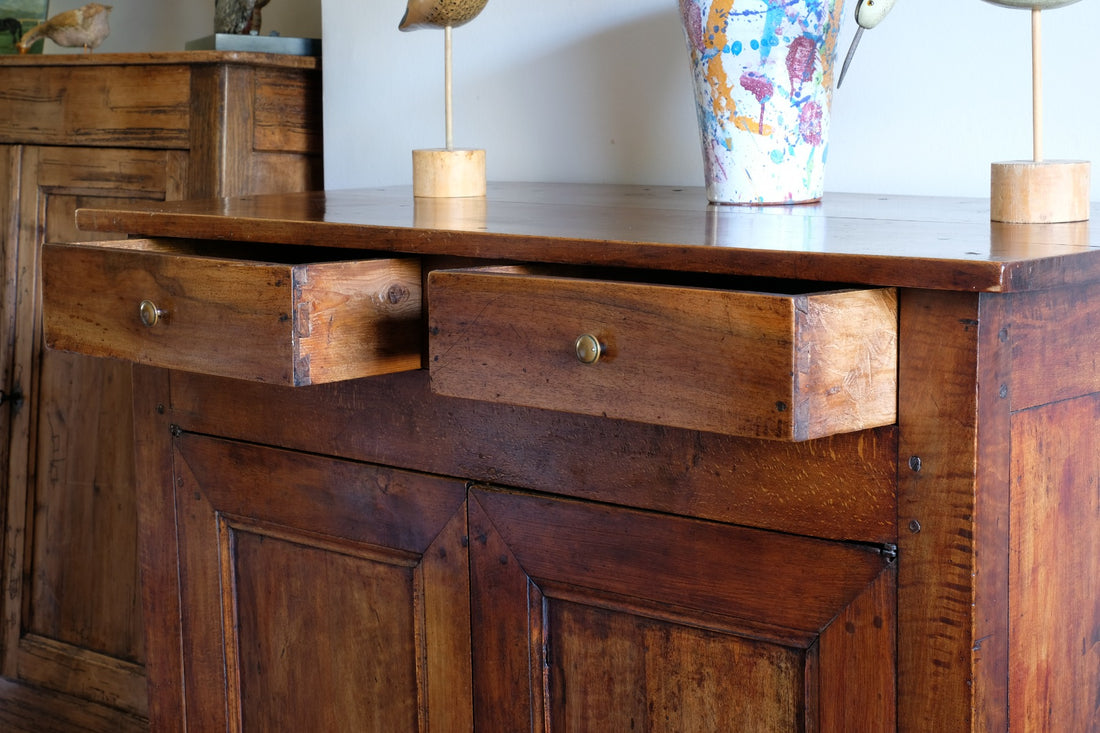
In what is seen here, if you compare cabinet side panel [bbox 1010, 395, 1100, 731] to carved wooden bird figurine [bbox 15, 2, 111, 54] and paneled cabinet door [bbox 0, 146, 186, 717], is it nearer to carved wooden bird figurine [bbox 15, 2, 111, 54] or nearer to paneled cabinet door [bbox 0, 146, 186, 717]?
paneled cabinet door [bbox 0, 146, 186, 717]

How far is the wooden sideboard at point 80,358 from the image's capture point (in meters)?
1.86

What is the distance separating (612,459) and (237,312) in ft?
1.09

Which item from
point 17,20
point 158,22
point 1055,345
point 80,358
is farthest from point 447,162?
point 158,22

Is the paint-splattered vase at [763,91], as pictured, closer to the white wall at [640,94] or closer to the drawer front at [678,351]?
the white wall at [640,94]

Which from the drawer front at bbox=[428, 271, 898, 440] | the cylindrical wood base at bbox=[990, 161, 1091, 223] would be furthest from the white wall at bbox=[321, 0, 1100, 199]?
the drawer front at bbox=[428, 271, 898, 440]

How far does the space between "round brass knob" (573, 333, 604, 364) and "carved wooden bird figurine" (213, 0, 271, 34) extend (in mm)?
1344

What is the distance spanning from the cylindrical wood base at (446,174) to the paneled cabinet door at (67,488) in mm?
696

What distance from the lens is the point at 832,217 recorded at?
42.9 inches

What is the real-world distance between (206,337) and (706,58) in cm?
54

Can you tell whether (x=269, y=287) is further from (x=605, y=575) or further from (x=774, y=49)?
(x=774, y=49)

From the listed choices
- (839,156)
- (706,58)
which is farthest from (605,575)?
(839,156)

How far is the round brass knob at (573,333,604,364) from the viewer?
85 centimetres

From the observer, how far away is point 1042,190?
101 cm

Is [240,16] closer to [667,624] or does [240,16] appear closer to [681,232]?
[681,232]
